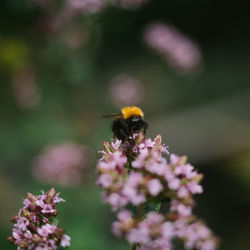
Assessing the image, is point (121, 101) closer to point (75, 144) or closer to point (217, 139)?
point (75, 144)

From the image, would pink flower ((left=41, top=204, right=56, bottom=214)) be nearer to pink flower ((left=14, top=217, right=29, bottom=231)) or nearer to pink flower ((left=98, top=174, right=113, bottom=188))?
pink flower ((left=14, top=217, right=29, bottom=231))

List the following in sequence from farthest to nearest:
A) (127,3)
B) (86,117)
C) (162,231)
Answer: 1. (86,117)
2. (127,3)
3. (162,231)

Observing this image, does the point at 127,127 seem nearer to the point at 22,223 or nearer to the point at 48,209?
the point at 48,209

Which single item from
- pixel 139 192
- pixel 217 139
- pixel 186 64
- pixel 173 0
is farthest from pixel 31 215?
pixel 173 0

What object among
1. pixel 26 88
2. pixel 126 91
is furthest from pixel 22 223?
pixel 26 88

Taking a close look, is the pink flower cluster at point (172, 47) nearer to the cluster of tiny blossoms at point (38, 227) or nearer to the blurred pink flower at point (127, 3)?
the blurred pink flower at point (127, 3)

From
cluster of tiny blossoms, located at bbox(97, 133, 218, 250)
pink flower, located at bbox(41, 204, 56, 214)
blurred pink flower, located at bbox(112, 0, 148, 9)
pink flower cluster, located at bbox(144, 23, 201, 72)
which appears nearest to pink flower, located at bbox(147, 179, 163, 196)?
cluster of tiny blossoms, located at bbox(97, 133, 218, 250)
